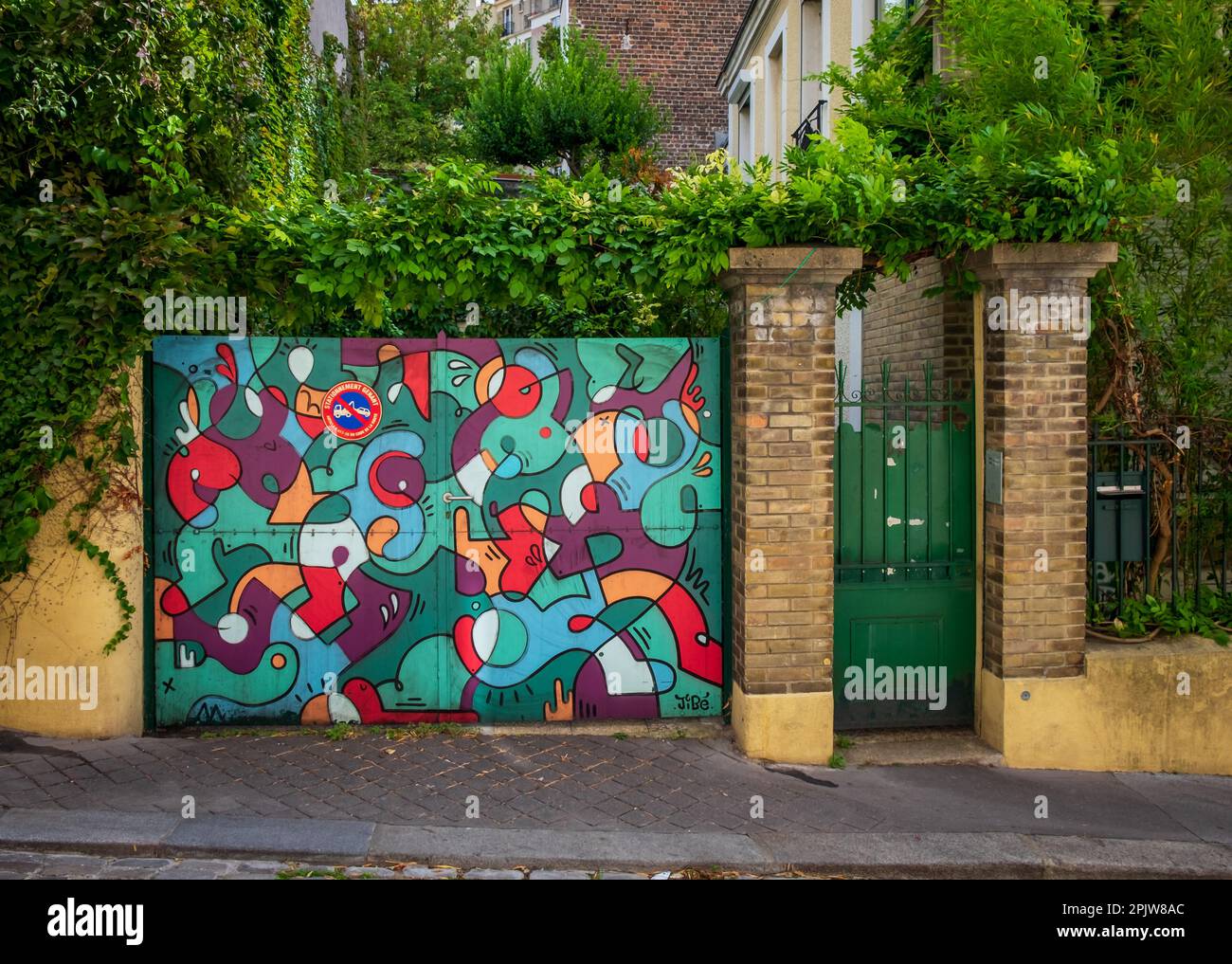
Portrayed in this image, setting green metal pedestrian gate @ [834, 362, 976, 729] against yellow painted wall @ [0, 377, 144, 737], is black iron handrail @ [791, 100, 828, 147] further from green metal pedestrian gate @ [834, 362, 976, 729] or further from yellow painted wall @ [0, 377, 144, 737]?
yellow painted wall @ [0, 377, 144, 737]

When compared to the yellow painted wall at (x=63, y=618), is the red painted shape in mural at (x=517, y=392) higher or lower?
higher

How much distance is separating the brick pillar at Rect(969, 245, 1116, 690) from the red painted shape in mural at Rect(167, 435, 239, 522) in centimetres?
502

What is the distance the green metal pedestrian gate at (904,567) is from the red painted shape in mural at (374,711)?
2.68 meters

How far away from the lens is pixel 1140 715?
6.75 meters

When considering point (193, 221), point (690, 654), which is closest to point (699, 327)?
point (690, 654)

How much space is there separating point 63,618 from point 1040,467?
6.24 m

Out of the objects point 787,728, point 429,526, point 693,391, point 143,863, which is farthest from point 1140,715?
point 143,863

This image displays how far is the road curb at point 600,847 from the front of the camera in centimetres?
508

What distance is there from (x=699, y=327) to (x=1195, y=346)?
3.47 m

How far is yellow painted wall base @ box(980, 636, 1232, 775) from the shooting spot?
6.70 metres

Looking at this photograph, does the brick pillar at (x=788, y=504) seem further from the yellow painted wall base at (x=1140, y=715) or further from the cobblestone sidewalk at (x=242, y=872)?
the cobblestone sidewalk at (x=242, y=872)

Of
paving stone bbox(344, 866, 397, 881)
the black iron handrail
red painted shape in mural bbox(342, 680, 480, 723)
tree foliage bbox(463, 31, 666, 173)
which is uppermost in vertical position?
tree foliage bbox(463, 31, 666, 173)

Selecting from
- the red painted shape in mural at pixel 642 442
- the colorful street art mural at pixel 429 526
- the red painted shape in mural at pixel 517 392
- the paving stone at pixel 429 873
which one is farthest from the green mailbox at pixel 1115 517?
the paving stone at pixel 429 873

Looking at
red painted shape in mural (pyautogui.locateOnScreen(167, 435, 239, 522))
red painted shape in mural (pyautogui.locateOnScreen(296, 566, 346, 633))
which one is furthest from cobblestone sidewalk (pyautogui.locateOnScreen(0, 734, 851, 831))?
red painted shape in mural (pyautogui.locateOnScreen(167, 435, 239, 522))
